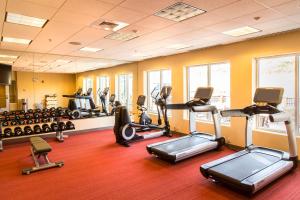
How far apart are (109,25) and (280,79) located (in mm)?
3949

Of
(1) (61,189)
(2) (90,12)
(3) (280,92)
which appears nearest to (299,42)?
(3) (280,92)

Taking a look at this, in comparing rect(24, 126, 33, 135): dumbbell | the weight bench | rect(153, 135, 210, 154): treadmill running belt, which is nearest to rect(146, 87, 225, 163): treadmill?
rect(153, 135, 210, 154): treadmill running belt

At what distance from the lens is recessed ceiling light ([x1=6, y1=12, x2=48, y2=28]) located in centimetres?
336

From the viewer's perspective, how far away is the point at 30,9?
3.01 metres

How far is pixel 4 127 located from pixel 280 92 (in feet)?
21.4

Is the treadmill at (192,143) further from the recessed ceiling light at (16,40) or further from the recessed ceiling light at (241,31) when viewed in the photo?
the recessed ceiling light at (16,40)

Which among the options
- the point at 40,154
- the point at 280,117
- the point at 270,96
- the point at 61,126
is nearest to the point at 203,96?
the point at 270,96

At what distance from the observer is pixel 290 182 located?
11.1 feet

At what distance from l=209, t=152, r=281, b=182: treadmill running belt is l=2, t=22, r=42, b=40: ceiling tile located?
4234 mm

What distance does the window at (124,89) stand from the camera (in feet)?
30.0

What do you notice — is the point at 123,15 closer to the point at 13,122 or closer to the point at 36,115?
the point at 36,115

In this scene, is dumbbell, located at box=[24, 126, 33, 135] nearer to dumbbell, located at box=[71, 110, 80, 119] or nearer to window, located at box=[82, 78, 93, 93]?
dumbbell, located at box=[71, 110, 80, 119]

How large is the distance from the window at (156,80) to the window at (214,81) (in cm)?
96

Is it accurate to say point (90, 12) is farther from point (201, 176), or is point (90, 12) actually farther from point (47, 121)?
point (47, 121)
